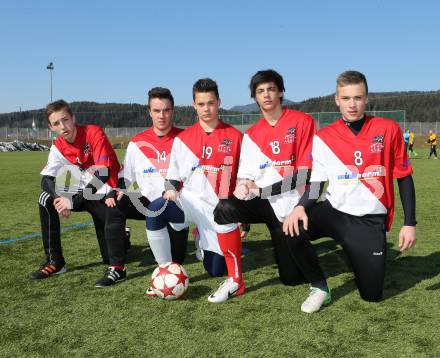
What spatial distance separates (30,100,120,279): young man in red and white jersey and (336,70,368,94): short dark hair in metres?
2.40

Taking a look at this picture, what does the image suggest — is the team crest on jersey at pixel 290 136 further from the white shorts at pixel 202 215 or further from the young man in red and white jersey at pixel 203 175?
the white shorts at pixel 202 215

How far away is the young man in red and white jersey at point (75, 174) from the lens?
4.48 meters

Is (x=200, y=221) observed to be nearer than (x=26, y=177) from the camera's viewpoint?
Yes

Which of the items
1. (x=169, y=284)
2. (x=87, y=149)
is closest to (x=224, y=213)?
(x=169, y=284)

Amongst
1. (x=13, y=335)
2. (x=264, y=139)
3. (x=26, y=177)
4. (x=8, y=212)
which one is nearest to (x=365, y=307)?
(x=264, y=139)

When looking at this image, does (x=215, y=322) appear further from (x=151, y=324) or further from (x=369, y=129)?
(x=369, y=129)

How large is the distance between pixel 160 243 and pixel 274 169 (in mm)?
1237

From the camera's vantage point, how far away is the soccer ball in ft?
12.3

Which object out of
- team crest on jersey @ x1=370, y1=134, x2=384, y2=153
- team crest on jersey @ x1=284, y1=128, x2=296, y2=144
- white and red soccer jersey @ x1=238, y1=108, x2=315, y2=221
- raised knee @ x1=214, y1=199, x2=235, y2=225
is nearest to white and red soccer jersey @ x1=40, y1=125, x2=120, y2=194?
raised knee @ x1=214, y1=199, x2=235, y2=225

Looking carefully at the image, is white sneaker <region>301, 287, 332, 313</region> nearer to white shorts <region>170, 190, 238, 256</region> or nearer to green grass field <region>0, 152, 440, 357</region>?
green grass field <region>0, 152, 440, 357</region>

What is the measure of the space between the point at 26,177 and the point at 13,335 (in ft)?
45.8

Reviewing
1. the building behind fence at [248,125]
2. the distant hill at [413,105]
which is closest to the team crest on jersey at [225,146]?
the building behind fence at [248,125]

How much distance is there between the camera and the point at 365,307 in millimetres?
3529

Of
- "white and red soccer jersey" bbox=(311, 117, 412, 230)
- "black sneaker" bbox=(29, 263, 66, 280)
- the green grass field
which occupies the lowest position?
the green grass field
